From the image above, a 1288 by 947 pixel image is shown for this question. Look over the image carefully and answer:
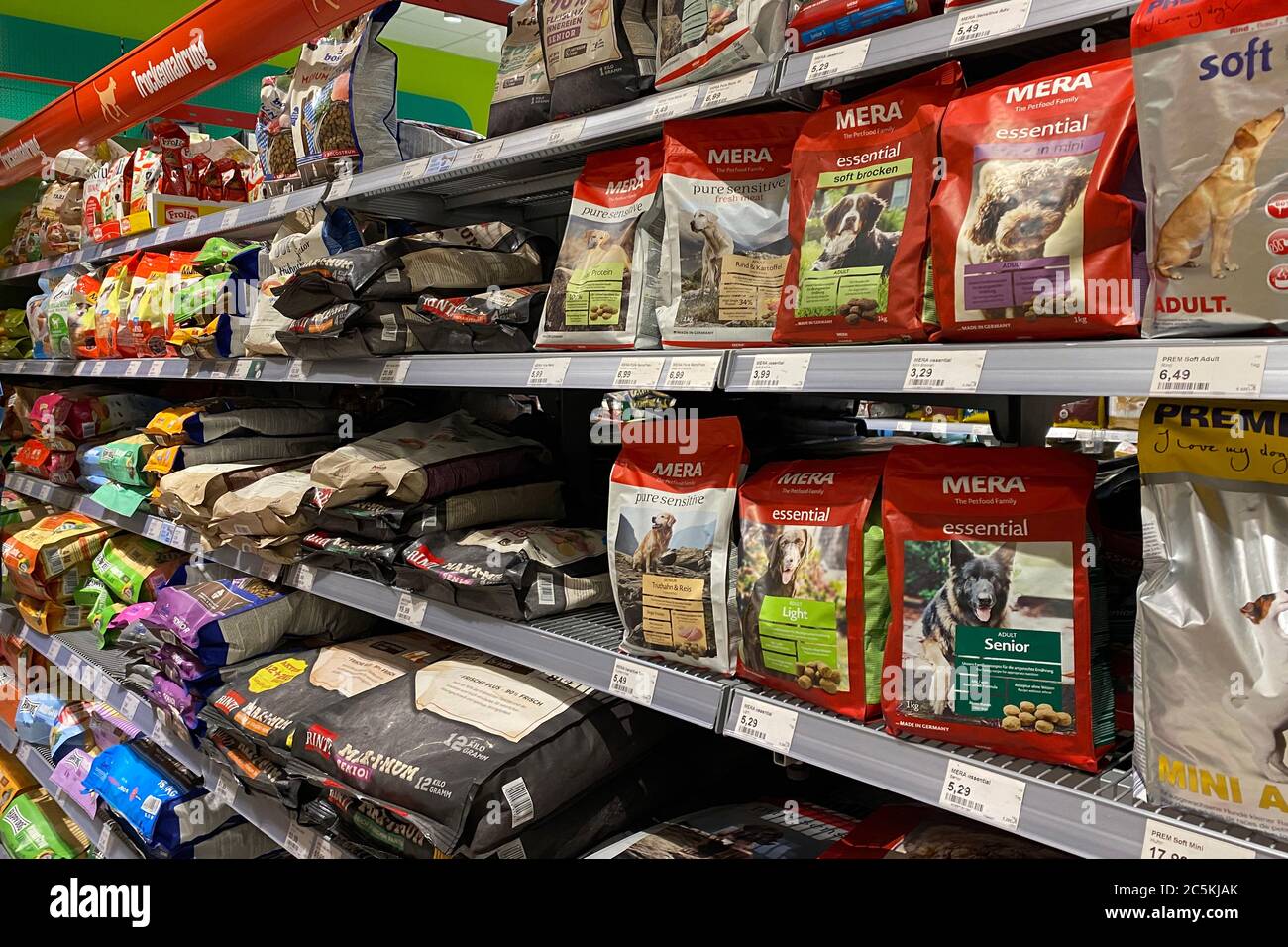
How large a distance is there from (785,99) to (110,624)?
7.94ft

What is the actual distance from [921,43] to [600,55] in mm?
617

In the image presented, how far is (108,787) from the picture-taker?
259 centimetres

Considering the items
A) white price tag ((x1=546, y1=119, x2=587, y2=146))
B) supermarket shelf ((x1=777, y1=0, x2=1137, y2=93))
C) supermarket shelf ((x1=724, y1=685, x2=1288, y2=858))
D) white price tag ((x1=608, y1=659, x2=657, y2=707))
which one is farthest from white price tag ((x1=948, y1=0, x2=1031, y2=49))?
white price tag ((x1=608, y1=659, x2=657, y2=707))

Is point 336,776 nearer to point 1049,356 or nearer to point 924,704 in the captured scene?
point 924,704

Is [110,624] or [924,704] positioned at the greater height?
[924,704]

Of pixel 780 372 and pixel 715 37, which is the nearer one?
pixel 780 372

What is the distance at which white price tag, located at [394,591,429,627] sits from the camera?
173 centimetres

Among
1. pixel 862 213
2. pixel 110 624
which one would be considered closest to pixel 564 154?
pixel 862 213

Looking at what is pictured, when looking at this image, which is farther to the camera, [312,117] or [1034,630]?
[312,117]

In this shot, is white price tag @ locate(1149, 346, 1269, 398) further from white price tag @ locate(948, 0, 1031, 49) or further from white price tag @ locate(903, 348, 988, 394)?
white price tag @ locate(948, 0, 1031, 49)

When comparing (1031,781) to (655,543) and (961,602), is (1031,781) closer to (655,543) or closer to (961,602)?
(961,602)

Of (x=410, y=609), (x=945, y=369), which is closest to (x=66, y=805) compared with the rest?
(x=410, y=609)

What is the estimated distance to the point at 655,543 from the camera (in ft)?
4.55
